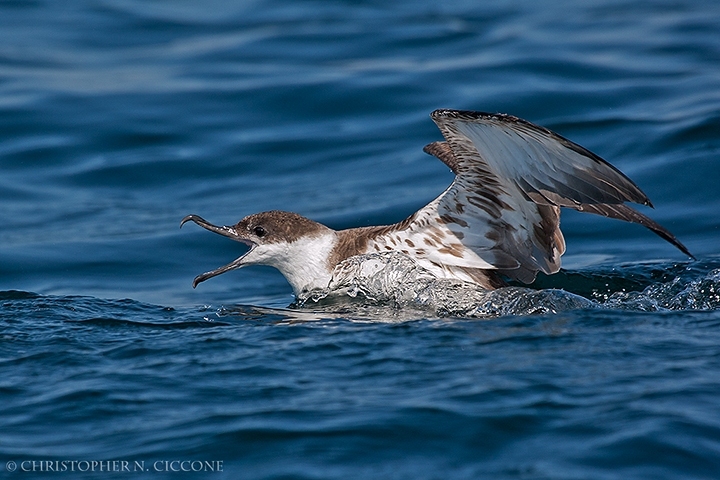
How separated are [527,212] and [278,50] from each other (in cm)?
893

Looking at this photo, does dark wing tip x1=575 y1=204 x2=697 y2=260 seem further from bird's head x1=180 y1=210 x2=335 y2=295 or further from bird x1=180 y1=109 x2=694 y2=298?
bird's head x1=180 y1=210 x2=335 y2=295

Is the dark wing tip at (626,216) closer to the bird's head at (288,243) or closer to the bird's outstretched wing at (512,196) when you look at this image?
the bird's outstretched wing at (512,196)

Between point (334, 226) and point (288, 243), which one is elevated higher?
Result: point (334, 226)

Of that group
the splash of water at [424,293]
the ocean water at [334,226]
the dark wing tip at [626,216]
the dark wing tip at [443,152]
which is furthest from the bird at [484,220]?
the dark wing tip at [443,152]

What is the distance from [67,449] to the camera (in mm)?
4559

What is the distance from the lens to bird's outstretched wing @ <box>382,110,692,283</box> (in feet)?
20.1

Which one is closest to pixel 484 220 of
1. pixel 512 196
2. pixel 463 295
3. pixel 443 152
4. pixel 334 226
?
pixel 512 196

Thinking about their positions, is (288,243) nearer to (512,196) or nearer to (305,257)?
(305,257)

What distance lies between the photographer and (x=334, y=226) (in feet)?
32.6

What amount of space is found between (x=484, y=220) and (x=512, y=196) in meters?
0.33

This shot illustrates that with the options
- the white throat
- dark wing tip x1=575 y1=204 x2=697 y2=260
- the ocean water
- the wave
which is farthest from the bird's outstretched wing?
the white throat

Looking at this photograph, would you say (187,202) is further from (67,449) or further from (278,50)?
(67,449)

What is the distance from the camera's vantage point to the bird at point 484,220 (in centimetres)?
625

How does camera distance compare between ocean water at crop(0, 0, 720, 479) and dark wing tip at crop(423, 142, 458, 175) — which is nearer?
ocean water at crop(0, 0, 720, 479)
